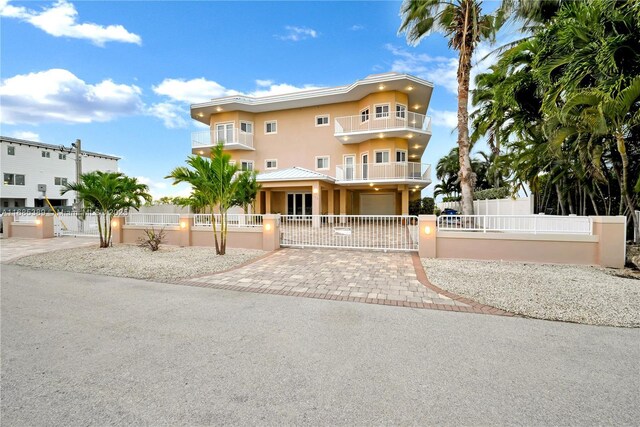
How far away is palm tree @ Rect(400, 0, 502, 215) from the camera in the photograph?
11.7 m

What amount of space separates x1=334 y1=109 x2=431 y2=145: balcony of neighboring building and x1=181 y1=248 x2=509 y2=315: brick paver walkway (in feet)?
43.0

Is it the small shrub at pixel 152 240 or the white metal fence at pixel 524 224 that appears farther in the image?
the small shrub at pixel 152 240

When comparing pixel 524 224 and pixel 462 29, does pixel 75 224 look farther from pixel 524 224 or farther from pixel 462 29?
pixel 462 29

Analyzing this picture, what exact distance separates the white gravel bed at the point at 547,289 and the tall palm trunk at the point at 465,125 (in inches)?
168

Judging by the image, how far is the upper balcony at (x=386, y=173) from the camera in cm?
1998

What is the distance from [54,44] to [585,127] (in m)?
20.8

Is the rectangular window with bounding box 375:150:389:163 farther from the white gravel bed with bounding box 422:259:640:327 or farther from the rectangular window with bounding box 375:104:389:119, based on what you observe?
the white gravel bed with bounding box 422:259:640:327

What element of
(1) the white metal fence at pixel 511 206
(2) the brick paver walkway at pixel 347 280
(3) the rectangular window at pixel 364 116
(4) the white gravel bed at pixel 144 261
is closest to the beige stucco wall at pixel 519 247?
(2) the brick paver walkway at pixel 347 280

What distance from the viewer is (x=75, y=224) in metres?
17.0

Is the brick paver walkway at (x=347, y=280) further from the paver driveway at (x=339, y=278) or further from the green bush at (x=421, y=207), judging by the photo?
Answer: the green bush at (x=421, y=207)

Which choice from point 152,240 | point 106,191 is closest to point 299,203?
point 152,240

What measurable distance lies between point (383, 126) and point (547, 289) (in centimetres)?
1646

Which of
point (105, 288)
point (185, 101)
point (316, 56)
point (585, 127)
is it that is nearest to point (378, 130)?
point (316, 56)

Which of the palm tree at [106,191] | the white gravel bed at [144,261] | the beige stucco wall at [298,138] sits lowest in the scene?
the white gravel bed at [144,261]
